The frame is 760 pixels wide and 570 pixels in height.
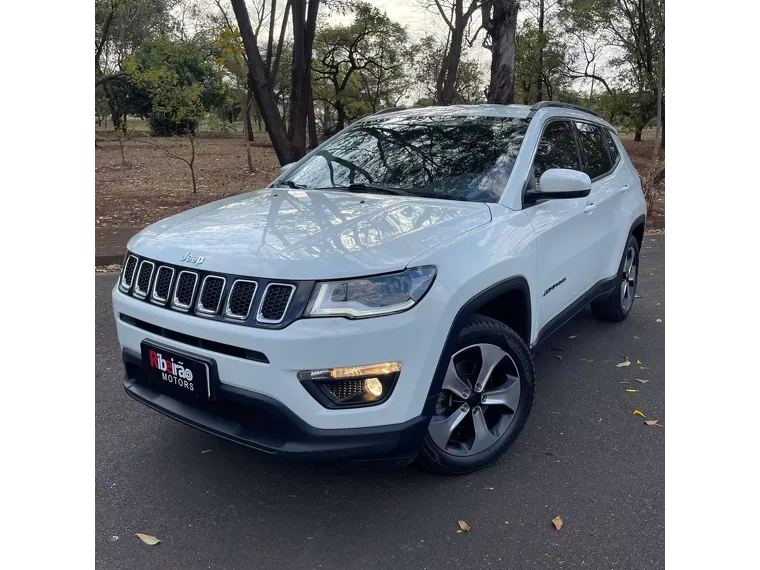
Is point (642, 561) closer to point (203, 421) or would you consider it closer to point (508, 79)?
point (203, 421)

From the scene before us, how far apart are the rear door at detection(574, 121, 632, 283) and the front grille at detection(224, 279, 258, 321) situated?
8.55 feet

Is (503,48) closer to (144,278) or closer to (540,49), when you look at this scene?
(144,278)

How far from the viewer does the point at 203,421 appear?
254 cm

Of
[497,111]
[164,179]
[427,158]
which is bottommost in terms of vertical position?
[427,158]

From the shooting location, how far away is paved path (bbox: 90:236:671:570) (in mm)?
2393

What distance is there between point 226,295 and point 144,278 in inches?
24.5

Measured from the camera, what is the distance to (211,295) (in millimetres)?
2451

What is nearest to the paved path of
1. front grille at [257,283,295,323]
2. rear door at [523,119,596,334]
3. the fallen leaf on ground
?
the fallen leaf on ground

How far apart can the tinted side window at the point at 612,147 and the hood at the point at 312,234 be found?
2650 millimetres

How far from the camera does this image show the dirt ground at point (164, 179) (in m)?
11.0

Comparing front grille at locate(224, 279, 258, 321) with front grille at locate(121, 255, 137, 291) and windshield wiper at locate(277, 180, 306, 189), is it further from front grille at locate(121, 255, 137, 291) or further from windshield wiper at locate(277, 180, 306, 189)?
windshield wiper at locate(277, 180, 306, 189)

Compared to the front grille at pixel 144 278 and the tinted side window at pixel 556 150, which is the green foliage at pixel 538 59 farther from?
the front grille at pixel 144 278

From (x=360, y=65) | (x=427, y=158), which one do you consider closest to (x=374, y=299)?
(x=427, y=158)
